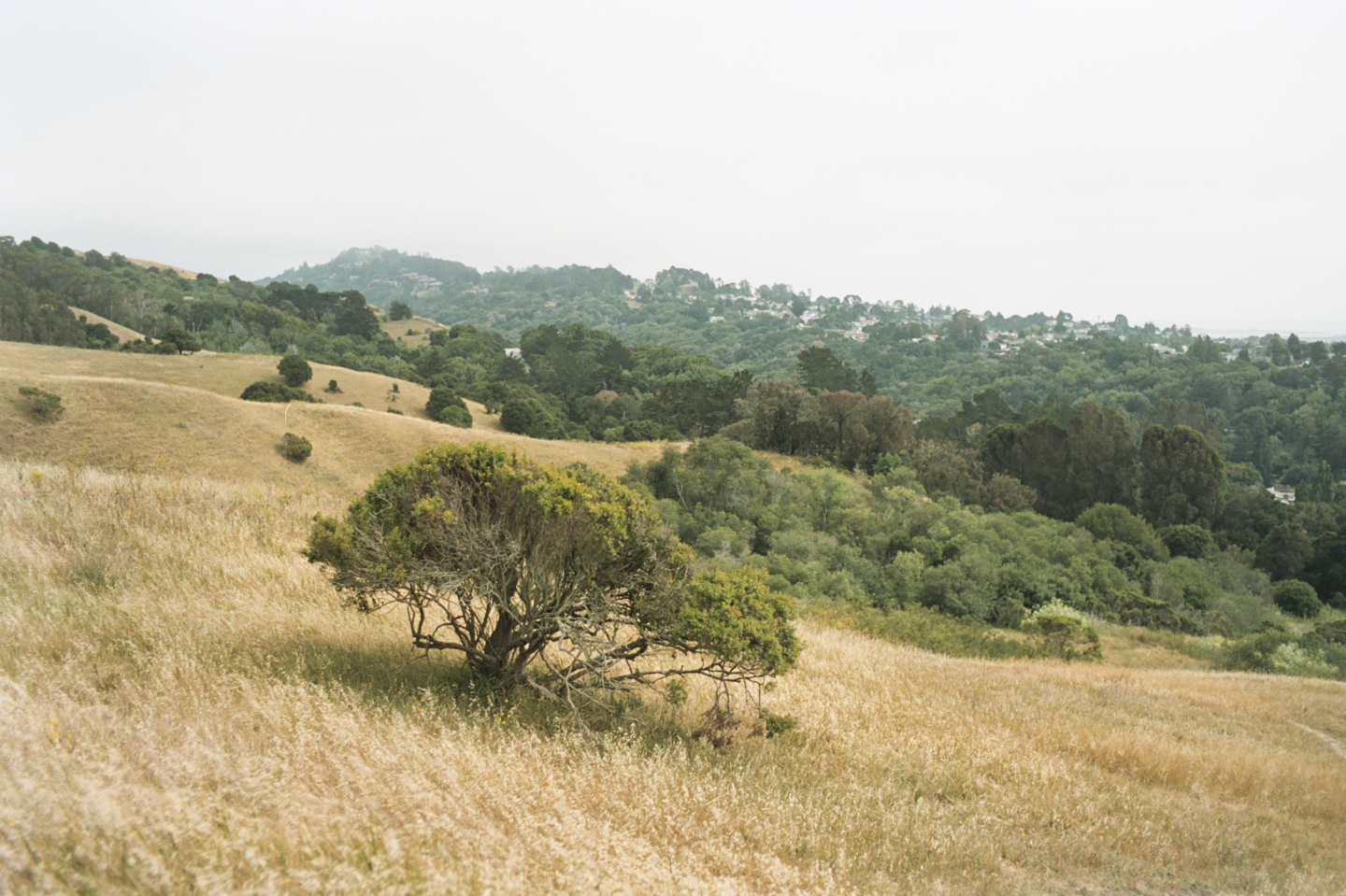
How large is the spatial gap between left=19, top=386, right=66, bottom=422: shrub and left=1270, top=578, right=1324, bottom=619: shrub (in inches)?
2149

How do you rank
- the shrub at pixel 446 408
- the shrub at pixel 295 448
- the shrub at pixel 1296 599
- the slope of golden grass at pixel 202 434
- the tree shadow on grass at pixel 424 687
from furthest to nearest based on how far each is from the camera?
the shrub at pixel 446 408, the shrub at pixel 1296 599, the shrub at pixel 295 448, the slope of golden grass at pixel 202 434, the tree shadow on grass at pixel 424 687

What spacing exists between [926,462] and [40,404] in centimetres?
4396

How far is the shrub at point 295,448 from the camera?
81.2ft

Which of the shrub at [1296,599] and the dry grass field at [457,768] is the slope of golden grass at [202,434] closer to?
the dry grass field at [457,768]

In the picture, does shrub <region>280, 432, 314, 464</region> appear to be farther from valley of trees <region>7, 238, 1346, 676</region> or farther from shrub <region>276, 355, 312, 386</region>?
shrub <region>276, 355, 312, 386</region>

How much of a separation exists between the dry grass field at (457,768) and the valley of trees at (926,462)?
572cm

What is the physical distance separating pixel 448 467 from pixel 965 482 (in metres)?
44.0

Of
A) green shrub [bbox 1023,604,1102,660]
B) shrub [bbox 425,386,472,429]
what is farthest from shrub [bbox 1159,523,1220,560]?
shrub [bbox 425,386,472,429]

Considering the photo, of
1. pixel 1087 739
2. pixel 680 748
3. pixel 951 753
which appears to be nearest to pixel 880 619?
pixel 1087 739

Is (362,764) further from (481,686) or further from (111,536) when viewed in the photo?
(111,536)

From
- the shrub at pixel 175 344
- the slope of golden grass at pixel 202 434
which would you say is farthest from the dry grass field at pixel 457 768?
the shrub at pixel 175 344

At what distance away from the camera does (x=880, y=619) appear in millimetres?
19094

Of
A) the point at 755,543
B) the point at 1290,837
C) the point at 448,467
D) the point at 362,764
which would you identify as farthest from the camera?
the point at 755,543

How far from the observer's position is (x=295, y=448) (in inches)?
976
